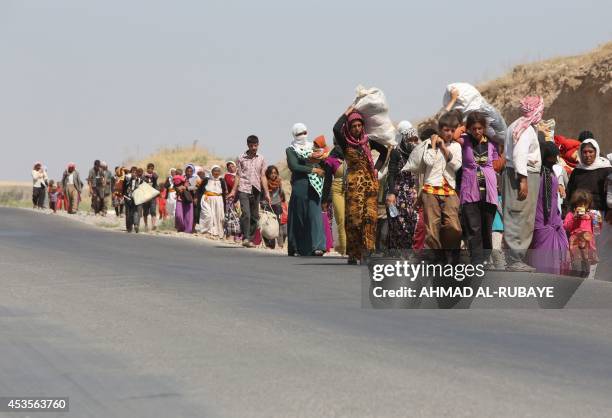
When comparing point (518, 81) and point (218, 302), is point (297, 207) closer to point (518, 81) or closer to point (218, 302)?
point (218, 302)

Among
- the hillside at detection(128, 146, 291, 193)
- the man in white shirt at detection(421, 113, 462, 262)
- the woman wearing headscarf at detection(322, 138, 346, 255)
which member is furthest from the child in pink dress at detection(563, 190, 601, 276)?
the hillside at detection(128, 146, 291, 193)

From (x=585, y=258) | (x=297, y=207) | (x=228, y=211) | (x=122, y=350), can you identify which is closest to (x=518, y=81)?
(x=228, y=211)

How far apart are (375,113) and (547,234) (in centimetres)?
261

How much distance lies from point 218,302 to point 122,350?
310cm

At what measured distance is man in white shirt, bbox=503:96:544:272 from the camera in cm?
1577

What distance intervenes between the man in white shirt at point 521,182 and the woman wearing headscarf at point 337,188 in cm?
348

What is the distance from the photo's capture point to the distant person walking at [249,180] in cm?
2370

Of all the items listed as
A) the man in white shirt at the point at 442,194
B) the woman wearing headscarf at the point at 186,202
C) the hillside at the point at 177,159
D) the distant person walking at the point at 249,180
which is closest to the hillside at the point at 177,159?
the hillside at the point at 177,159

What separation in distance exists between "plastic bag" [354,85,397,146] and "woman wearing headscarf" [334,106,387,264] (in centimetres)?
18

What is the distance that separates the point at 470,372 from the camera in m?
8.08

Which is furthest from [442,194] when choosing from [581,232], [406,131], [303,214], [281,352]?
[303,214]

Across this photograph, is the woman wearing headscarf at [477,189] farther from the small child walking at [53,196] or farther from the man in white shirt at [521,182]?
the small child walking at [53,196]

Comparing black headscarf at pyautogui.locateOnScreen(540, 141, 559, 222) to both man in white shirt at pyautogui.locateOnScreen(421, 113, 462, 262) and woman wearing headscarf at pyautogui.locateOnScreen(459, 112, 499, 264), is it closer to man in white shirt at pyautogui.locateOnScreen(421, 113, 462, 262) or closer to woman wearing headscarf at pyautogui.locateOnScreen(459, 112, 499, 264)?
woman wearing headscarf at pyautogui.locateOnScreen(459, 112, 499, 264)

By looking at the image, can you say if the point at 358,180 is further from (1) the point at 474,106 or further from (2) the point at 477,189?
(2) the point at 477,189
